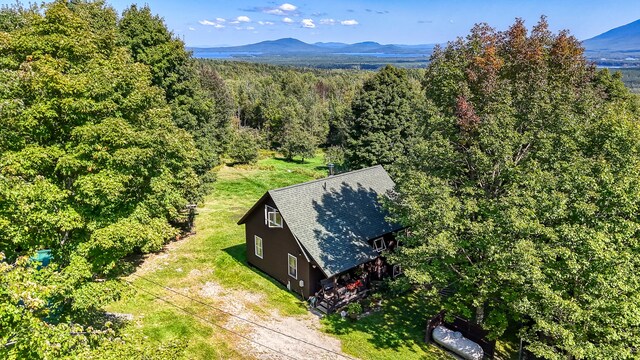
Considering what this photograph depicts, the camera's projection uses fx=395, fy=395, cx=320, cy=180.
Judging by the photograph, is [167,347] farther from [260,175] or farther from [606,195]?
[260,175]

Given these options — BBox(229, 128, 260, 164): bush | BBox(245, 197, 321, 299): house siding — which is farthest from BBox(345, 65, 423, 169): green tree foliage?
BBox(229, 128, 260, 164): bush

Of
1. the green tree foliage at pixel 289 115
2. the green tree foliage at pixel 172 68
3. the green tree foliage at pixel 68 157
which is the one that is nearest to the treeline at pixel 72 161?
the green tree foliage at pixel 68 157

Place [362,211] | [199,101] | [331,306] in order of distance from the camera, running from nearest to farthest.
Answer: [331,306] < [362,211] < [199,101]

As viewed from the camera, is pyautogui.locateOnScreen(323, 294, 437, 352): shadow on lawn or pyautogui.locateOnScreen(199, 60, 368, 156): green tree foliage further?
pyautogui.locateOnScreen(199, 60, 368, 156): green tree foliage

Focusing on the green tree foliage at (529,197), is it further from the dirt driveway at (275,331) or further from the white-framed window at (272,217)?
the white-framed window at (272,217)

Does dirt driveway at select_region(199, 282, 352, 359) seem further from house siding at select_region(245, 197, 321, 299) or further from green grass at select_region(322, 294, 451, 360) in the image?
house siding at select_region(245, 197, 321, 299)

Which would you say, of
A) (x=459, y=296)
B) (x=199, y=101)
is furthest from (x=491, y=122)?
(x=199, y=101)

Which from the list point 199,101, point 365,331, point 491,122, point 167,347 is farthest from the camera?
point 199,101
